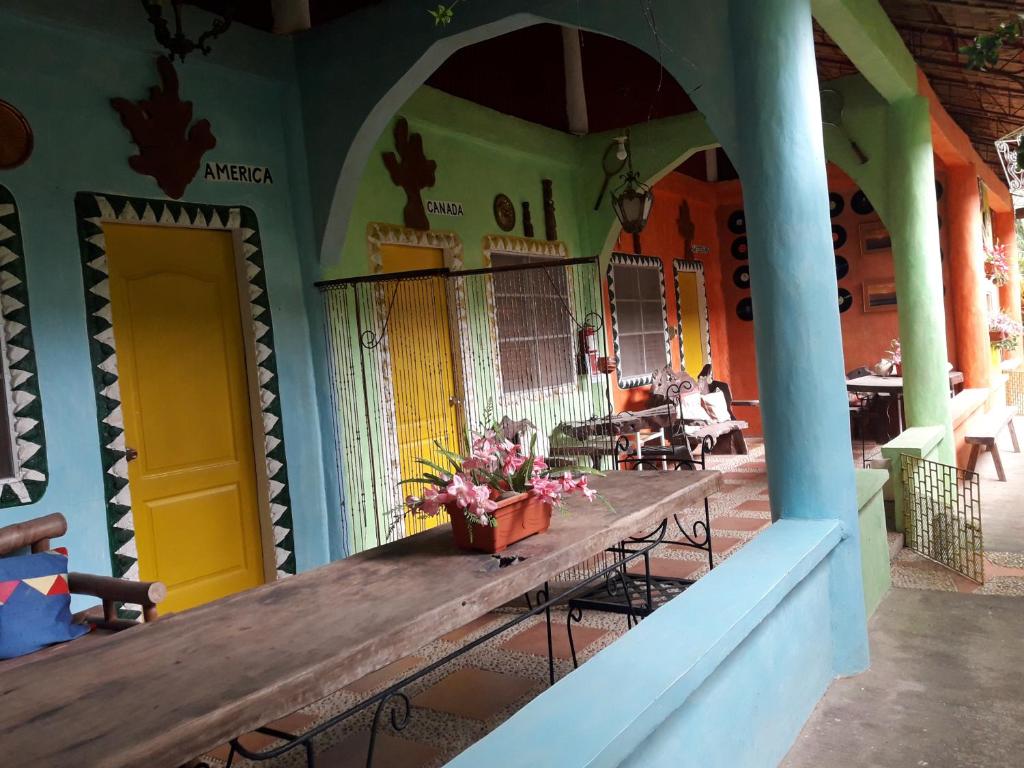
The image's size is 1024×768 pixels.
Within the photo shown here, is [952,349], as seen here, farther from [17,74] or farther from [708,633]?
[17,74]

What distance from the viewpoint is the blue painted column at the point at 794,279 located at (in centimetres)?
285

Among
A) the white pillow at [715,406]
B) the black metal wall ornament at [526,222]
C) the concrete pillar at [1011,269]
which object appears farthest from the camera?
the concrete pillar at [1011,269]

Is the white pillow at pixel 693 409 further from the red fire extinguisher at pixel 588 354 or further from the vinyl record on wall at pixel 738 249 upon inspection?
the vinyl record on wall at pixel 738 249

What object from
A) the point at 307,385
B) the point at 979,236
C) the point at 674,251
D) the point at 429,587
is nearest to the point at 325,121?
the point at 307,385

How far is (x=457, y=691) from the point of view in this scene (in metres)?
3.24

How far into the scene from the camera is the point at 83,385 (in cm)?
355

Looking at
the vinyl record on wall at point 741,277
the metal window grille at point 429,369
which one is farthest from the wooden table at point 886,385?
the vinyl record on wall at point 741,277

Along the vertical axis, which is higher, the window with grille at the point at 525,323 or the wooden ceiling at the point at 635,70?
the wooden ceiling at the point at 635,70

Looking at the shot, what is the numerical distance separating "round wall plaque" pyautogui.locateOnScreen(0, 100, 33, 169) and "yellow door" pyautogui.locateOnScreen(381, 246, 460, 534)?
2.13 metres

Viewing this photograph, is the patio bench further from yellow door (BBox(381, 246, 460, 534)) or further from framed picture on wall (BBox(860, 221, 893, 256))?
framed picture on wall (BBox(860, 221, 893, 256))

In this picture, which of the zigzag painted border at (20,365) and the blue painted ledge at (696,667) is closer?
the blue painted ledge at (696,667)

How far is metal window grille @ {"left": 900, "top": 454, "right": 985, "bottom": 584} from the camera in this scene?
4152 millimetres

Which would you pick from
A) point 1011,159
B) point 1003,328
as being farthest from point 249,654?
point 1003,328

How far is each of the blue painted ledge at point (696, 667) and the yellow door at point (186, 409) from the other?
2.74 metres
